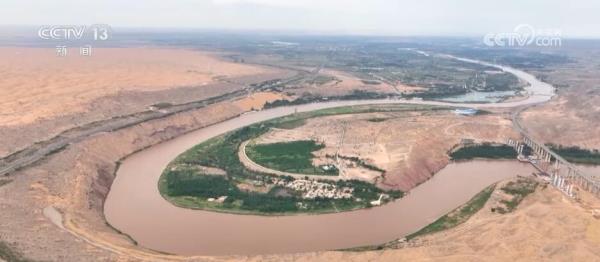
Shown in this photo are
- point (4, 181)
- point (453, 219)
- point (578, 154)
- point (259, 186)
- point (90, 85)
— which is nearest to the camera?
point (453, 219)

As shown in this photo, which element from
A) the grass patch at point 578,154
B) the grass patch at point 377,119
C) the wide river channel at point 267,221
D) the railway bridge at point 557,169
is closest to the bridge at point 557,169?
the railway bridge at point 557,169

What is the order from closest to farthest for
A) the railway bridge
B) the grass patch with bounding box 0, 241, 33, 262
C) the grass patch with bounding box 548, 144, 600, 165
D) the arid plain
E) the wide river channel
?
1. the grass patch with bounding box 0, 241, 33, 262
2. the arid plain
3. the wide river channel
4. the railway bridge
5. the grass patch with bounding box 548, 144, 600, 165

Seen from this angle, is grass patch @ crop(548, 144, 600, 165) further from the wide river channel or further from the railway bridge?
the wide river channel

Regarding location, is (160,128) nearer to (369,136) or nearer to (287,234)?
(369,136)

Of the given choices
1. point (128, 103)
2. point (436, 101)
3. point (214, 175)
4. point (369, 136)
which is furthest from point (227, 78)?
point (214, 175)

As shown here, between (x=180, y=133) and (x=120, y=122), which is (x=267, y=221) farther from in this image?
(x=120, y=122)

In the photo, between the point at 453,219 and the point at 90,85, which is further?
the point at 90,85

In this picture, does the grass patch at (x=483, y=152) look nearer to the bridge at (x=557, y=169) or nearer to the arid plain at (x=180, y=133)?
the bridge at (x=557, y=169)

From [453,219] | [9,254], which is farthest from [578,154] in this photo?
[9,254]

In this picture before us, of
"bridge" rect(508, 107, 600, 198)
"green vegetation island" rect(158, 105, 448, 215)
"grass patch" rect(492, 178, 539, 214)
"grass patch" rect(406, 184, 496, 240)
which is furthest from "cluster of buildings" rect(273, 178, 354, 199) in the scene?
"bridge" rect(508, 107, 600, 198)
